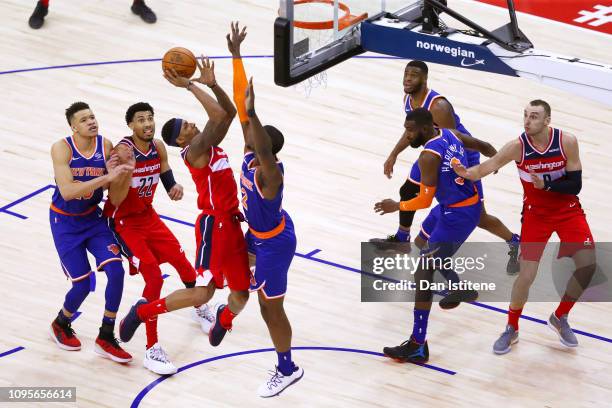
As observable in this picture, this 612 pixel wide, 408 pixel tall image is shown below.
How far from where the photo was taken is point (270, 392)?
7547 mm

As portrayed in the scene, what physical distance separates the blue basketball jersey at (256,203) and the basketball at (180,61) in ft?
3.16

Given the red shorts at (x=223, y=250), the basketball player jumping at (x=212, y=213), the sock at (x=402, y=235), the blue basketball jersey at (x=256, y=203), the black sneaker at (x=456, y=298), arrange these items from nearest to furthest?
1. the blue basketball jersey at (x=256, y=203)
2. the basketball player jumping at (x=212, y=213)
3. the red shorts at (x=223, y=250)
4. the black sneaker at (x=456, y=298)
5. the sock at (x=402, y=235)

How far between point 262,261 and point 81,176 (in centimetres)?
137

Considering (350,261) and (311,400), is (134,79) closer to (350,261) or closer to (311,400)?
(350,261)

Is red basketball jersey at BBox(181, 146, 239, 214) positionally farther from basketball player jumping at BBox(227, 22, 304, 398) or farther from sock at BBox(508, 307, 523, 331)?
sock at BBox(508, 307, 523, 331)

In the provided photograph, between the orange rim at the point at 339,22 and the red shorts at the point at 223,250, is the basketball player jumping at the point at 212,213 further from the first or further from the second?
the orange rim at the point at 339,22

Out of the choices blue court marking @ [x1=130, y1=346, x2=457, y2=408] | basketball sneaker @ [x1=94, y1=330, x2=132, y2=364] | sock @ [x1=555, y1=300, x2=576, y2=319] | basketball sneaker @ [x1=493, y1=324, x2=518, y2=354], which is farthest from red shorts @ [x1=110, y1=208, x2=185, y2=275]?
sock @ [x1=555, y1=300, x2=576, y2=319]

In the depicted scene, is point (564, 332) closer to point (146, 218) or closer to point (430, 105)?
point (430, 105)

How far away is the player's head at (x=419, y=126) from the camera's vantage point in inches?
306

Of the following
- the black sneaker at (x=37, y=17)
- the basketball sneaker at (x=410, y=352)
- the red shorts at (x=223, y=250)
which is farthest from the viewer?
the black sneaker at (x=37, y=17)

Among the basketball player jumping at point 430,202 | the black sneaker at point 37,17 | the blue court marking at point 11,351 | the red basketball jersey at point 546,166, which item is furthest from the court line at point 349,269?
the black sneaker at point 37,17

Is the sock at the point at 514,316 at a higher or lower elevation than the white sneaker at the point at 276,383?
higher

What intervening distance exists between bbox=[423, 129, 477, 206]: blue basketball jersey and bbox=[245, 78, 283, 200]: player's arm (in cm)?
132

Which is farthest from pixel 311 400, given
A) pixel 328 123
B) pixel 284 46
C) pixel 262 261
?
pixel 328 123
